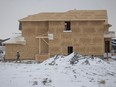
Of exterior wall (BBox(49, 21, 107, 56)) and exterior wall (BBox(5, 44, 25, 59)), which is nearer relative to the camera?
exterior wall (BBox(49, 21, 107, 56))

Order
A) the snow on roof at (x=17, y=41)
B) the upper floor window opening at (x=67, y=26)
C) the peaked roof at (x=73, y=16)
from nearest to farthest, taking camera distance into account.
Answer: the peaked roof at (x=73, y=16) < the upper floor window opening at (x=67, y=26) < the snow on roof at (x=17, y=41)

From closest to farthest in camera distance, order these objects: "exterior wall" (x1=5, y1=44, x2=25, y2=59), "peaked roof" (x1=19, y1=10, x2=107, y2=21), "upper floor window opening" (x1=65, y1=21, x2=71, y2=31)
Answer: "peaked roof" (x1=19, y1=10, x2=107, y2=21)
"upper floor window opening" (x1=65, y1=21, x2=71, y2=31)
"exterior wall" (x1=5, y1=44, x2=25, y2=59)

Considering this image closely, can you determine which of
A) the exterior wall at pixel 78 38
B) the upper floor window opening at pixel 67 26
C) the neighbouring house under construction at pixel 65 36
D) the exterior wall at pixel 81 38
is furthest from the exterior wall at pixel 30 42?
the upper floor window opening at pixel 67 26

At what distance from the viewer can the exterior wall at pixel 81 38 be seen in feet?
122

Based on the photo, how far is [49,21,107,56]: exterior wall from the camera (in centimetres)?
3712

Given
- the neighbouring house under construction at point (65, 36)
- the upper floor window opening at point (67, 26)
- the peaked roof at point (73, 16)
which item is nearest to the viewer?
the neighbouring house under construction at point (65, 36)

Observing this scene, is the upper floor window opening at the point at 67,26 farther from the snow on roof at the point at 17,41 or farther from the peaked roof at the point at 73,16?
the snow on roof at the point at 17,41

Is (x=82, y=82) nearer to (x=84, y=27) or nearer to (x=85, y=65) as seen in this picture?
(x=85, y=65)

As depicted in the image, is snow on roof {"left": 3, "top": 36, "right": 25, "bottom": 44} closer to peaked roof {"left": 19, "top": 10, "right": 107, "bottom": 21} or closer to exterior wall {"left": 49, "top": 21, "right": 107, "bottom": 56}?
peaked roof {"left": 19, "top": 10, "right": 107, "bottom": 21}

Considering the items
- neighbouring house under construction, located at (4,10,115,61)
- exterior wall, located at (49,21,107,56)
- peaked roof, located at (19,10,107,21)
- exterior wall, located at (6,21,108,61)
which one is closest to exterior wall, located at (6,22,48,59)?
neighbouring house under construction, located at (4,10,115,61)

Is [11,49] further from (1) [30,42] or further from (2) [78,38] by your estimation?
(2) [78,38]

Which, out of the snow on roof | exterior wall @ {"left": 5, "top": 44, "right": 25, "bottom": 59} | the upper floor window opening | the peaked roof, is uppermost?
the peaked roof

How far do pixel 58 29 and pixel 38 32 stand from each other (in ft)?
9.73

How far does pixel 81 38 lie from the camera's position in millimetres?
37219
